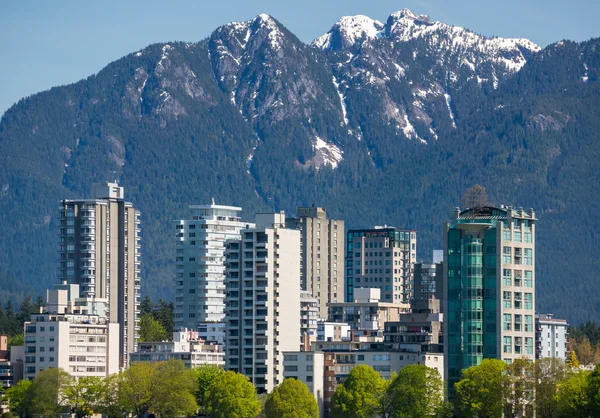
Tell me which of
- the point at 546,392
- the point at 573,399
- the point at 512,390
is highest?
the point at 512,390

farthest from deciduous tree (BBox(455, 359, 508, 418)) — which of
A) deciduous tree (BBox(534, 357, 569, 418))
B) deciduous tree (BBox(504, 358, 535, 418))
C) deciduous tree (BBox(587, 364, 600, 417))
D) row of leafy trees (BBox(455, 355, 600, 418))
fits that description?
A: deciduous tree (BBox(587, 364, 600, 417))

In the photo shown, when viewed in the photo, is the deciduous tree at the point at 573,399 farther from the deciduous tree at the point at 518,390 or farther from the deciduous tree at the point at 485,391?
the deciduous tree at the point at 485,391

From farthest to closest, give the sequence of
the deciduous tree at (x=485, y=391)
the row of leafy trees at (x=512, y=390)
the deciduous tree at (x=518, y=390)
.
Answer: the deciduous tree at (x=518, y=390) → the deciduous tree at (x=485, y=391) → the row of leafy trees at (x=512, y=390)

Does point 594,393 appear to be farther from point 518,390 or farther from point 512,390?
point 512,390

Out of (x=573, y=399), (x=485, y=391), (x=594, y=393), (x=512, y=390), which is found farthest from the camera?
(x=512, y=390)

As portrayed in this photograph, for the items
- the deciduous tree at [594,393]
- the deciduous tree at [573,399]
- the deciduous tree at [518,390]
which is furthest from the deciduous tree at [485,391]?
the deciduous tree at [594,393]

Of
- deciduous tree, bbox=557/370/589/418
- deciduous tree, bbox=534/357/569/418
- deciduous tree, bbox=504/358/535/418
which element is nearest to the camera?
deciduous tree, bbox=557/370/589/418

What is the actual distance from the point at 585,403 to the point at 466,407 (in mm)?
15876

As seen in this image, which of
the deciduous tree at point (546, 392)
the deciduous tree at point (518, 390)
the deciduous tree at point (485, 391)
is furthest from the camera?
the deciduous tree at point (518, 390)

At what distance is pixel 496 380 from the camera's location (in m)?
197

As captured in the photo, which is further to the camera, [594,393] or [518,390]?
[518,390]

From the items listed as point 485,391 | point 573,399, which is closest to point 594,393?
point 573,399

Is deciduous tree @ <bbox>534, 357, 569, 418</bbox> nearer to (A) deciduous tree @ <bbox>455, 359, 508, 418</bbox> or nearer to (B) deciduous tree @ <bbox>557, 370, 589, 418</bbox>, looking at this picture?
(B) deciduous tree @ <bbox>557, 370, 589, 418</bbox>

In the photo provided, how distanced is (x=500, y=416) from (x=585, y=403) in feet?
38.6
